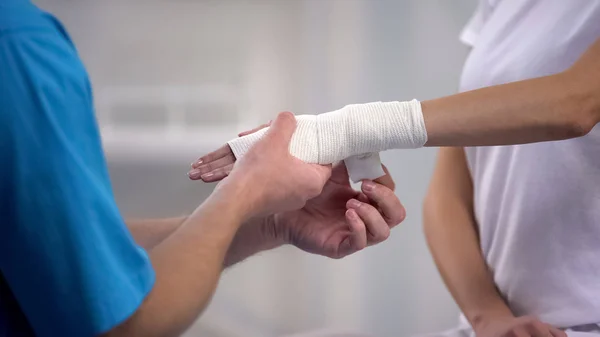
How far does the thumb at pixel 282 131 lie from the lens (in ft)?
2.27

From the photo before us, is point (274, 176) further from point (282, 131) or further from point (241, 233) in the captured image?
point (241, 233)

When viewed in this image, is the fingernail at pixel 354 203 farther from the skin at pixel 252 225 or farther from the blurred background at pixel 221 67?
the blurred background at pixel 221 67

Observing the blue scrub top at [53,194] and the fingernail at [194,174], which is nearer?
the blue scrub top at [53,194]

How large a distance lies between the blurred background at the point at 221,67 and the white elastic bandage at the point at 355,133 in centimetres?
44

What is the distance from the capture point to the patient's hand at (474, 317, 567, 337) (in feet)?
2.41

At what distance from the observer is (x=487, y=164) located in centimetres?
88

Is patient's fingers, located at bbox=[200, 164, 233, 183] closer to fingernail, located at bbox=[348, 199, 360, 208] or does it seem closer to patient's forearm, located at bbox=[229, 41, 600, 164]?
patient's forearm, located at bbox=[229, 41, 600, 164]

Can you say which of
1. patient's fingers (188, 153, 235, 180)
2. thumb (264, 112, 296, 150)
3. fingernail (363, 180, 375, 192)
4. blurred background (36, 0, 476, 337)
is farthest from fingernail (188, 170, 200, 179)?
blurred background (36, 0, 476, 337)

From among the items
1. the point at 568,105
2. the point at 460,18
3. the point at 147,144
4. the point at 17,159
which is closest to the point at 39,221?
the point at 17,159

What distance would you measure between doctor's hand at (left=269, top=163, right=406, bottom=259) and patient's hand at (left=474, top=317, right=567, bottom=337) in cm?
20

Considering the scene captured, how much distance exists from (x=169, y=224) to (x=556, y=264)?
0.53m

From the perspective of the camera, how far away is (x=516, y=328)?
0.76 m

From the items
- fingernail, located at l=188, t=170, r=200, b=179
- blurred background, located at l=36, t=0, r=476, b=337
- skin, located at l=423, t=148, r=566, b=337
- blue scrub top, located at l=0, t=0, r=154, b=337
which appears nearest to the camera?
blue scrub top, located at l=0, t=0, r=154, b=337

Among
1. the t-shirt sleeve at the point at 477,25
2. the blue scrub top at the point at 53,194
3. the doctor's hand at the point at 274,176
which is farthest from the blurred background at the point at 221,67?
the blue scrub top at the point at 53,194
